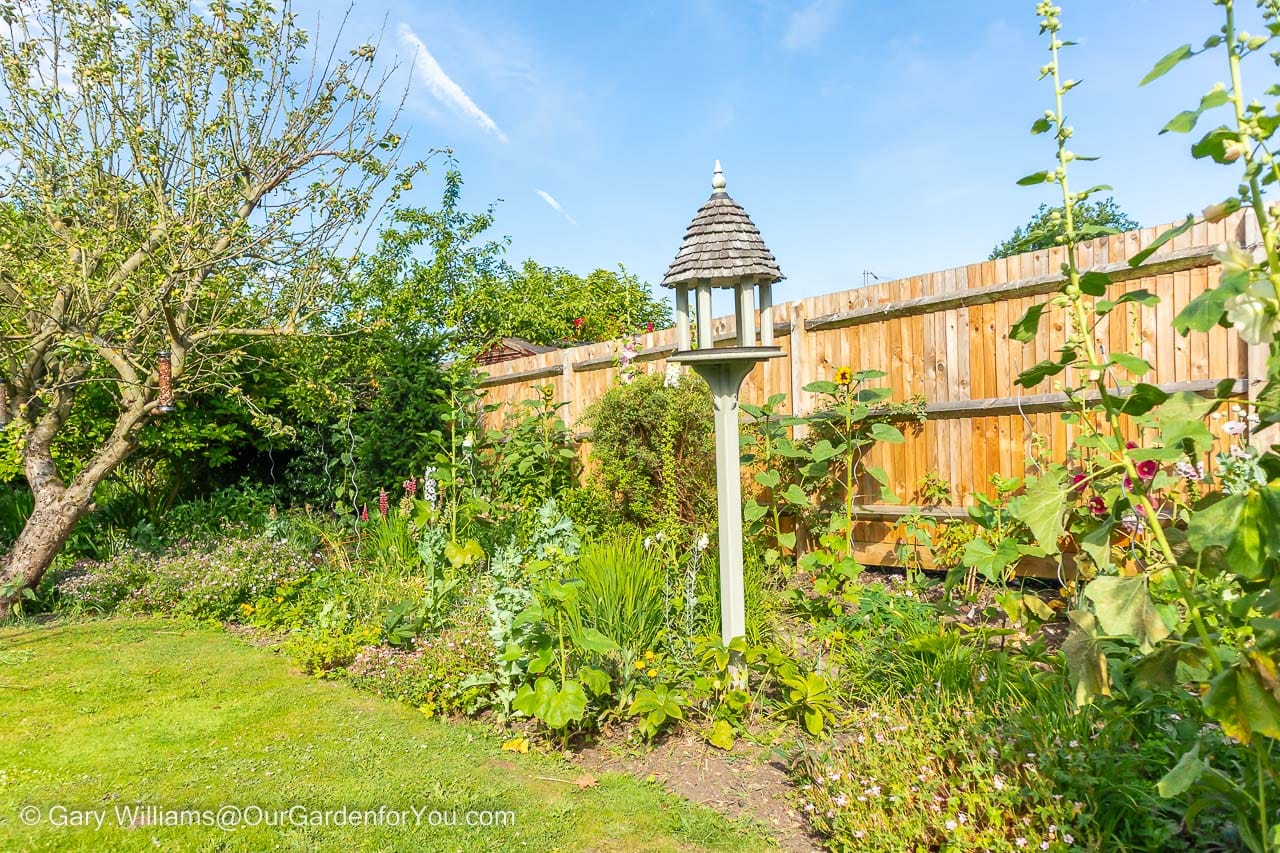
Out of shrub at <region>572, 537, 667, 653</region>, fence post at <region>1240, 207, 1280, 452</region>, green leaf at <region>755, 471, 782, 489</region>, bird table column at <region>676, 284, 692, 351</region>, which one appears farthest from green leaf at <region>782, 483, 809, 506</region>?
fence post at <region>1240, 207, 1280, 452</region>

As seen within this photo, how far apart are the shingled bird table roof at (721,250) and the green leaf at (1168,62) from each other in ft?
6.79

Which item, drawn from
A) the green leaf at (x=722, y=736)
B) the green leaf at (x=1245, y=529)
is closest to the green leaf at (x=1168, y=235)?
the green leaf at (x=1245, y=529)

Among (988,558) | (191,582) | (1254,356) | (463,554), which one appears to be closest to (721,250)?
(988,558)

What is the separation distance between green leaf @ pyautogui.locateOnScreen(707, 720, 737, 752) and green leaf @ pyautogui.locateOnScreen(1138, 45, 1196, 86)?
7.89ft

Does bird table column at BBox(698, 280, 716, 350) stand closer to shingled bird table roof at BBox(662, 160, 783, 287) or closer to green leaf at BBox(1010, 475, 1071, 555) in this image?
shingled bird table roof at BBox(662, 160, 783, 287)

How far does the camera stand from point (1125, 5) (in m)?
3.24

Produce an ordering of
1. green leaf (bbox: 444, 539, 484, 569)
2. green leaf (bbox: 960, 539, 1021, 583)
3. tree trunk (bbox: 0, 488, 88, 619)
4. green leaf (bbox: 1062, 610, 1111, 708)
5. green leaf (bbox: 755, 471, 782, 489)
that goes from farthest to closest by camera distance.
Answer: tree trunk (bbox: 0, 488, 88, 619), green leaf (bbox: 755, 471, 782, 489), green leaf (bbox: 444, 539, 484, 569), green leaf (bbox: 960, 539, 1021, 583), green leaf (bbox: 1062, 610, 1111, 708)

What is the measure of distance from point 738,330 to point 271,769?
2.63m

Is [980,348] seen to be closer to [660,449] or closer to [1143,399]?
[660,449]

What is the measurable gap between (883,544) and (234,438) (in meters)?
6.08

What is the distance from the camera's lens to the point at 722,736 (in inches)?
111

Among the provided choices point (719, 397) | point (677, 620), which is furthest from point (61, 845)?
point (719, 397)

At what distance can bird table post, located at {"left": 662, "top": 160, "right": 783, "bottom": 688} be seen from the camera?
10.6ft

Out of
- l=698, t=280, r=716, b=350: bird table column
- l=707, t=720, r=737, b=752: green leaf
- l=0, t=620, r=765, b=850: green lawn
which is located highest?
l=698, t=280, r=716, b=350: bird table column
